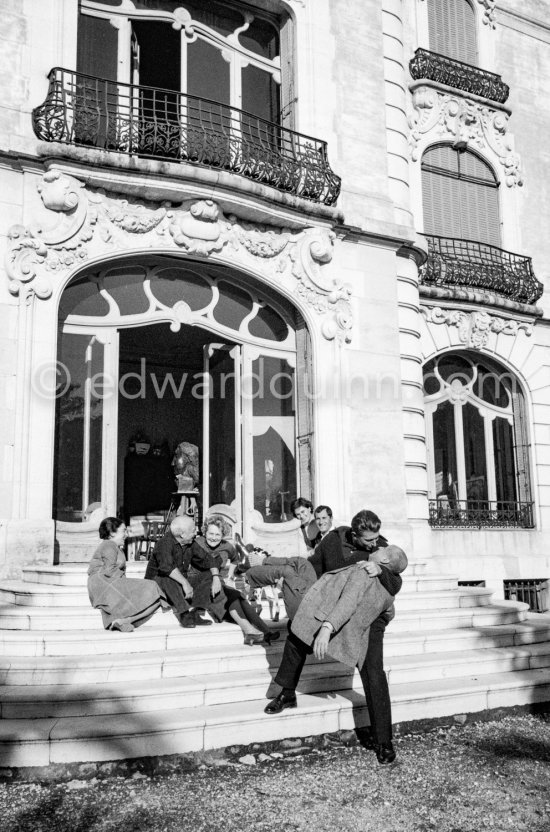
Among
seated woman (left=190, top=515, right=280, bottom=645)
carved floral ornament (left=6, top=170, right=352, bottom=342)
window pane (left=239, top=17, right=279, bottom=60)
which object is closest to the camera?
seated woman (left=190, top=515, right=280, bottom=645)

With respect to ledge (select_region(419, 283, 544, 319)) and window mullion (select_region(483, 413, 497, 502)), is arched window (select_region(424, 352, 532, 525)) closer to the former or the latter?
window mullion (select_region(483, 413, 497, 502))

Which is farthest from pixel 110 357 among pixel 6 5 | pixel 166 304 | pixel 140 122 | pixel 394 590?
pixel 394 590

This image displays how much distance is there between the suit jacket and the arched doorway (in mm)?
5626

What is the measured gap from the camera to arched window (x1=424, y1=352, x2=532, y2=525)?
14383 mm

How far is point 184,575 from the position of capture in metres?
7.72

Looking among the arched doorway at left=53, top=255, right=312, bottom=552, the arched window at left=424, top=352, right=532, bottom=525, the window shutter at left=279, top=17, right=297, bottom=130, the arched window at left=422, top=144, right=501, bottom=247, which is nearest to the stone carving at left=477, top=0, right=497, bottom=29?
the arched window at left=422, top=144, right=501, bottom=247

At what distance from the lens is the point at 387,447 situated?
1209cm

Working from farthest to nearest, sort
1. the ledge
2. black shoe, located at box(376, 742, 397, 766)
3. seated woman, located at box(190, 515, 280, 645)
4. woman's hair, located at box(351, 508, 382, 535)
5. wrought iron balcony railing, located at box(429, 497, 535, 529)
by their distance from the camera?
the ledge
wrought iron balcony railing, located at box(429, 497, 535, 529)
seated woman, located at box(190, 515, 280, 645)
woman's hair, located at box(351, 508, 382, 535)
black shoe, located at box(376, 742, 397, 766)

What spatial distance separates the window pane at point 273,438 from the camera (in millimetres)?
11906

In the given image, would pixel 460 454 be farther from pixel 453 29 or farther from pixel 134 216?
pixel 453 29

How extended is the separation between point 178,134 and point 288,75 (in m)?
2.93

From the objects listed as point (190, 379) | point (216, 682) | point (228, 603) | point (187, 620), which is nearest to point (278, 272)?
point (190, 379)

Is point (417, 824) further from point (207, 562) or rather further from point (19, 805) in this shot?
point (207, 562)

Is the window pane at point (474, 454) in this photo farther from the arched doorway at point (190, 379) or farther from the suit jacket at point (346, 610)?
the suit jacket at point (346, 610)
